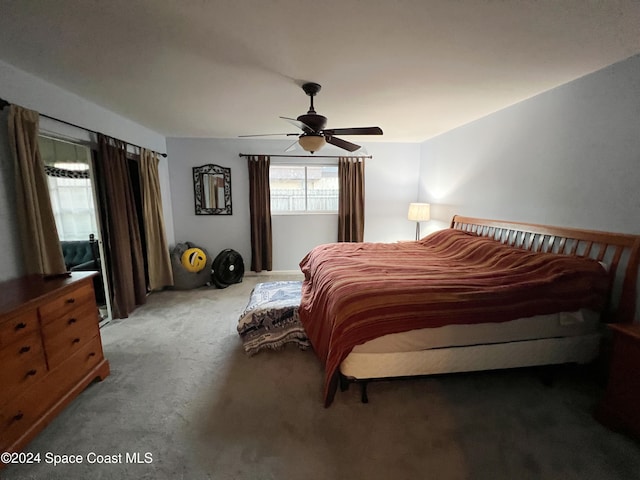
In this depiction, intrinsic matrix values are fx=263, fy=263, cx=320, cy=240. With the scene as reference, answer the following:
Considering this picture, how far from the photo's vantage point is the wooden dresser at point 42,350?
1379 mm

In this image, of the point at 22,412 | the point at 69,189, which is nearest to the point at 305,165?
the point at 69,189

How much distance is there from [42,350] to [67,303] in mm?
316

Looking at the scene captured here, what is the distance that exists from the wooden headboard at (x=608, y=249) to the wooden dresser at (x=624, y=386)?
1.50ft

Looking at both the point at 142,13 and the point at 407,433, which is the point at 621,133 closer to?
the point at 407,433

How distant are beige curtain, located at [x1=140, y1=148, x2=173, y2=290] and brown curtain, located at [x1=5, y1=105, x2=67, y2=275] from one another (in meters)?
1.51

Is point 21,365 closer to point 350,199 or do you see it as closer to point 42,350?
point 42,350

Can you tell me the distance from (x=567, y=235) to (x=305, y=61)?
2611 millimetres

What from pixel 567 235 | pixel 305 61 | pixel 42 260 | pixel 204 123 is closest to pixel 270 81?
pixel 305 61

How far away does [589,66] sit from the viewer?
1990 mm

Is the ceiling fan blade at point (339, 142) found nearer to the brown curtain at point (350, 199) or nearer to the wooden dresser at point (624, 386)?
the brown curtain at point (350, 199)

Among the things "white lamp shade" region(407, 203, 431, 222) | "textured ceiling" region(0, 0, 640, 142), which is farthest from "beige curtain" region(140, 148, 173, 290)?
"white lamp shade" region(407, 203, 431, 222)

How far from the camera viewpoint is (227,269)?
13.9 feet

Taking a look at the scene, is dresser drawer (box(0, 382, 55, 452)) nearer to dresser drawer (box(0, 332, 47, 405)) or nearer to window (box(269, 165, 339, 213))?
dresser drawer (box(0, 332, 47, 405))

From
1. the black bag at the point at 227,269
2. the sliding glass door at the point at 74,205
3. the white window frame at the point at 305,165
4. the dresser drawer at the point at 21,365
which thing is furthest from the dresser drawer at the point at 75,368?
the white window frame at the point at 305,165
